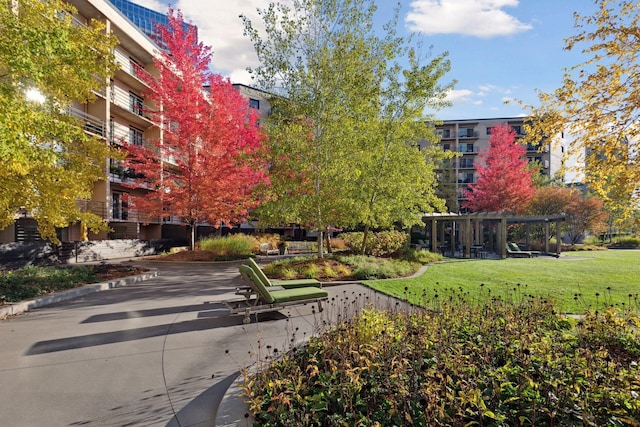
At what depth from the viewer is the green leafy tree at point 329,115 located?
43.7 feet

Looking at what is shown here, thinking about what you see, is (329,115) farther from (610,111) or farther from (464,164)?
(464,164)

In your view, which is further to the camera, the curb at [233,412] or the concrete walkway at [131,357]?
the concrete walkway at [131,357]

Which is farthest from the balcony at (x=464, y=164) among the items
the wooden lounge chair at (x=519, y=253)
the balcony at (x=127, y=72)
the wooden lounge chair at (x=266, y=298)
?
the wooden lounge chair at (x=266, y=298)

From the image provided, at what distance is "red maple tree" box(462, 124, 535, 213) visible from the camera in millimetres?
30969

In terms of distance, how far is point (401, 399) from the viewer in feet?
10.3

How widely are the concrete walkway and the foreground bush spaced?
2.01ft

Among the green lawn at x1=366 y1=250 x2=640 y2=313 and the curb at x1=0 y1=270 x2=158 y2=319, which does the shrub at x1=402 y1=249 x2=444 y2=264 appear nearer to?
the green lawn at x1=366 y1=250 x2=640 y2=313

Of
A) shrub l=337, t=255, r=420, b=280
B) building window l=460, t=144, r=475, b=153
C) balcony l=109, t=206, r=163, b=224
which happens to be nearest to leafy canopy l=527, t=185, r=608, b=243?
shrub l=337, t=255, r=420, b=280

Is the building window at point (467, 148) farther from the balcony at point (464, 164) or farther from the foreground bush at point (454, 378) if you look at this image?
the foreground bush at point (454, 378)

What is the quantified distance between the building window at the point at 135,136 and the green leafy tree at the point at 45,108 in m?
16.9

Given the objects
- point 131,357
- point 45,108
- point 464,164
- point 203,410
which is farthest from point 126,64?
point 464,164

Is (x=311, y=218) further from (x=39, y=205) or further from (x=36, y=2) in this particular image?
(x=36, y=2)

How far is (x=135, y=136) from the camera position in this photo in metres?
27.7

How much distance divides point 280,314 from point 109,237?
2121 centimetres
